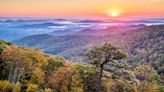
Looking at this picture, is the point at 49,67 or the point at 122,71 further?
the point at 49,67

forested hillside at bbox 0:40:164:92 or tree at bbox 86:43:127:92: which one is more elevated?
tree at bbox 86:43:127:92

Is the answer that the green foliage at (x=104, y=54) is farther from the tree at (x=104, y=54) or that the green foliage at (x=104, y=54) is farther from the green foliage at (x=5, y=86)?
the green foliage at (x=5, y=86)

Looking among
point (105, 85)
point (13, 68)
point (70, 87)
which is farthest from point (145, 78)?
point (13, 68)

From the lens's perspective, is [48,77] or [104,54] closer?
[104,54]

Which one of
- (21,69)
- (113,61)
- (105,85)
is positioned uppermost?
(113,61)

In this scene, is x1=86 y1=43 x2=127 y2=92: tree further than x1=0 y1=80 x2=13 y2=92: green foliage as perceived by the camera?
No

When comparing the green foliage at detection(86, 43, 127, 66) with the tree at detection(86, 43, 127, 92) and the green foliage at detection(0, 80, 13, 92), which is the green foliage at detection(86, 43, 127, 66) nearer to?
the tree at detection(86, 43, 127, 92)

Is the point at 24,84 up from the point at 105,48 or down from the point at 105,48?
down

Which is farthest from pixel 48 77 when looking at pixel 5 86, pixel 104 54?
pixel 104 54

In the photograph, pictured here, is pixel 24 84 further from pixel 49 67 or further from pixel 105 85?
pixel 105 85

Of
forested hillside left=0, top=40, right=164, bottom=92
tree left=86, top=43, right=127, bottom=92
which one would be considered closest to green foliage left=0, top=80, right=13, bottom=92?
forested hillside left=0, top=40, right=164, bottom=92

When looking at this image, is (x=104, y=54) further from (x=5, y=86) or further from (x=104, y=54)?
(x=5, y=86)
